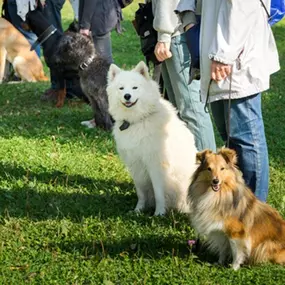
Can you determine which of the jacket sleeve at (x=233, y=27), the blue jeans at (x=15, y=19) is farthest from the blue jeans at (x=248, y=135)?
the blue jeans at (x=15, y=19)

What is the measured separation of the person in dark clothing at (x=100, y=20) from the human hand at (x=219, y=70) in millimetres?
3703

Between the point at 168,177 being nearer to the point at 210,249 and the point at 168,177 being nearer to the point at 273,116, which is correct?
the point at 210,249

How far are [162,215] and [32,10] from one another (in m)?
5.00

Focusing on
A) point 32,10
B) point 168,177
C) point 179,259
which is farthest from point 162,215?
point 32,10

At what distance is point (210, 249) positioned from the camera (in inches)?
135

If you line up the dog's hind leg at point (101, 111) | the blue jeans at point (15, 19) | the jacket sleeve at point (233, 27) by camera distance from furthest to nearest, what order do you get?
the blue jeans at point (15, 19)
the dog's hind leg at point (101, 111)
the jacket sleeve at point (233, 27)

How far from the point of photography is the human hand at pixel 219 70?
311 cm

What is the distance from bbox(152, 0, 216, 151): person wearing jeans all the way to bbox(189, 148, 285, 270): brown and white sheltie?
1.15 m

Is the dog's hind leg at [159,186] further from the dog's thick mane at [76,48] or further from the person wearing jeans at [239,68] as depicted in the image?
the dog's thick mane at [76,48]

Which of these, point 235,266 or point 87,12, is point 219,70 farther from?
point 87,12

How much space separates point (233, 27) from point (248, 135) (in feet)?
2.29

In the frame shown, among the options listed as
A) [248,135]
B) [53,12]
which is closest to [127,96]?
[248,135]

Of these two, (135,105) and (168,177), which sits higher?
(135,105)

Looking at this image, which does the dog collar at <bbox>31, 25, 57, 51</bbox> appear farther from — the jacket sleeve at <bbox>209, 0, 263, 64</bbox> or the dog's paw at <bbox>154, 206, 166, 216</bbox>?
the jacket sleeve at <bbox>209, 0, 263, 64</bbox>
